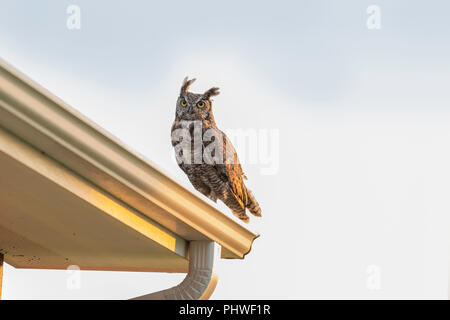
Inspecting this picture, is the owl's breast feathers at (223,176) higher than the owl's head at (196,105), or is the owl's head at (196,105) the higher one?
the owl's head at (196,105)

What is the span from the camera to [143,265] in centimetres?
259

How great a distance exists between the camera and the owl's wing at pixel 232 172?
604 cm

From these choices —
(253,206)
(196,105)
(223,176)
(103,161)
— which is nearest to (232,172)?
(223,176)

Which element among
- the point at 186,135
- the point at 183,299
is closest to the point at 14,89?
the point at 183,299

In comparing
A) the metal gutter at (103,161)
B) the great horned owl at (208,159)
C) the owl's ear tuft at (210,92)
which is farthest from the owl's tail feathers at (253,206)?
the metal gutter at (103,161)

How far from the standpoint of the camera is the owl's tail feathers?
626 centimetres

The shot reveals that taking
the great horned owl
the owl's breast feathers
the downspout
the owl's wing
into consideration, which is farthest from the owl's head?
the downspout

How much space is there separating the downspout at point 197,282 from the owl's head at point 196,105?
166 inches

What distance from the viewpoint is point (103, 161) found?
1.90m

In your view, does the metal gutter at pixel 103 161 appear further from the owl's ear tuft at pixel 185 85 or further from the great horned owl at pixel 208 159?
the owl's ear tuft at pixel 185 85

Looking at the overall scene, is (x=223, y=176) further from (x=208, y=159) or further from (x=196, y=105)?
(x=196, y=105)

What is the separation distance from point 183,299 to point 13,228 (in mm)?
859

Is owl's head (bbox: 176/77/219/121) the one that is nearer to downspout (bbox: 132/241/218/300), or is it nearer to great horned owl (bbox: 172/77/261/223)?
great horned owl (bbox: 172/77/261/223)
